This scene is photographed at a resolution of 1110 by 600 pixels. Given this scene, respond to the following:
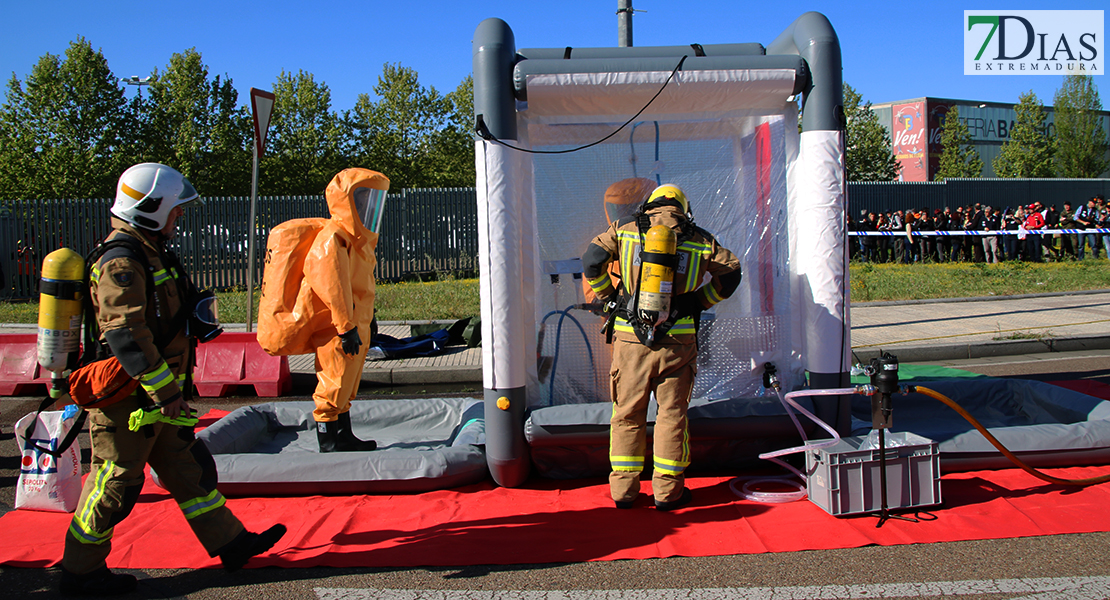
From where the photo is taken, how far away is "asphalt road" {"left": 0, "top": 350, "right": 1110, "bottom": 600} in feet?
9.80

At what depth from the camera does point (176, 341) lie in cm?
317

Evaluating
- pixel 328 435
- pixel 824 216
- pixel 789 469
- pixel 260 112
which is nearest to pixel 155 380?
pixel 328 435

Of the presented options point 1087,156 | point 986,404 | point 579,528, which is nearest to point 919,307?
point 986,404

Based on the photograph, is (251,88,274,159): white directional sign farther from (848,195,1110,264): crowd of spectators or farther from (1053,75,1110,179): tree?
(1053,75,1110,179): tree

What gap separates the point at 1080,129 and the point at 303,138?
3706 cm

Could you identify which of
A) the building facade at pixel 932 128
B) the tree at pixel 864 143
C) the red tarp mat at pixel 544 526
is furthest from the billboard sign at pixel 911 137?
the red tarp mat at pixel 544 526

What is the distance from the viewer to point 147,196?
310 cm

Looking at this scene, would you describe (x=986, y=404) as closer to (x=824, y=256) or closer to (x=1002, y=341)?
(x=824, y=256)

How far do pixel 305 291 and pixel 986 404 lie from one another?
5050mm

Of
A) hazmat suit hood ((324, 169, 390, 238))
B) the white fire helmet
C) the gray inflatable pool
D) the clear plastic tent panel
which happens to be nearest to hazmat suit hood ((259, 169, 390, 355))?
hazmat suit hood ((324, 169, 390, 238))

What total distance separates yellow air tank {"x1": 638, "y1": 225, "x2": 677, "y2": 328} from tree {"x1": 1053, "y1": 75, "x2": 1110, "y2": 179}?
41703 millimetres

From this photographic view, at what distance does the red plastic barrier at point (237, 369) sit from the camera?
7371 millimetres

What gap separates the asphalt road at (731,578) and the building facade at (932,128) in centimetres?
5196

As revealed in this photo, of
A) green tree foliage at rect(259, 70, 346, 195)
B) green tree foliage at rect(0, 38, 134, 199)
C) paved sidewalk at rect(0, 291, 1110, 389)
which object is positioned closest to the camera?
paved sidewalk at rect(0, 291, 1110, 389)
